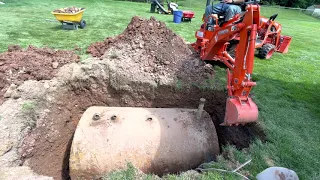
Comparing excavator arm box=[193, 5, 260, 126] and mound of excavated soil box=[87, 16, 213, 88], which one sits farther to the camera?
mound of excavated soil box=[87, 16, 213, 88]

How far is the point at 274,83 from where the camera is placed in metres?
6.54

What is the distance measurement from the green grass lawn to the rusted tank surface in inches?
25.6

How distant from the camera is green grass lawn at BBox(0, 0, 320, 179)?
3.87 metres

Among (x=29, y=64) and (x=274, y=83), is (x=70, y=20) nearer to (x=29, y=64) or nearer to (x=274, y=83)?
(x=29, y=64)

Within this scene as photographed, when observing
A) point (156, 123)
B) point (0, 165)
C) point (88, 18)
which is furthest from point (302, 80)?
point (88, 18)

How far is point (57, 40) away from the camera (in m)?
8.02

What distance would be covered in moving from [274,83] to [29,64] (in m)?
5.63

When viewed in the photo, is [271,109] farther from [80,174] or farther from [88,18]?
[88,18]

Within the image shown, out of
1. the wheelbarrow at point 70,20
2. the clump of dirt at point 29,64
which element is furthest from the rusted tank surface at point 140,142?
the wheelbarrow at point 70,20

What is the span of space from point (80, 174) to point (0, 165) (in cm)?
101

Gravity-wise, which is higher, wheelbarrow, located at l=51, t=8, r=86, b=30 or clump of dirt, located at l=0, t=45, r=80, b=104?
wheelbarrow, located at l=51, t=8, r=86, b=30

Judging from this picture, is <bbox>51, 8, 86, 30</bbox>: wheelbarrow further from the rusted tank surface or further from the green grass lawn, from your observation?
the rusted tank surface

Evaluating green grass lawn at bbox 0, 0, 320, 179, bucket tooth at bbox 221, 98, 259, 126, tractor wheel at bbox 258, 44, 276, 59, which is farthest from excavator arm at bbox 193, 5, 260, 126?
tractor wheel at bbox 258, 44, 276, 59

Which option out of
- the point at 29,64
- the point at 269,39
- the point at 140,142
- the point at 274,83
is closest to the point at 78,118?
the point at 29,64
